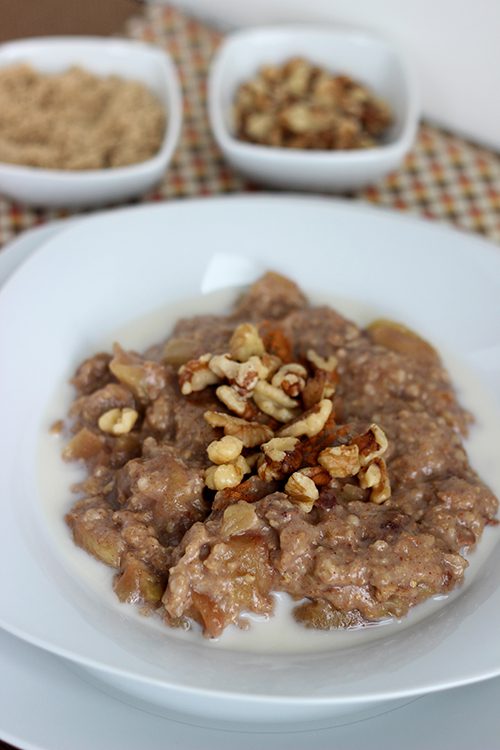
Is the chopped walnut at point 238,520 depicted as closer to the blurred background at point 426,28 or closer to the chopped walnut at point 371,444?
the chopped walnut at point 371,444

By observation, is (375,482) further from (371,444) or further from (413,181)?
(413,181)

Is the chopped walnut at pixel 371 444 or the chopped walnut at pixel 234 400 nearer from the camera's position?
the chopped walnut at pixel 371 444

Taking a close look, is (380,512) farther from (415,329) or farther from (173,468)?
(415,329)

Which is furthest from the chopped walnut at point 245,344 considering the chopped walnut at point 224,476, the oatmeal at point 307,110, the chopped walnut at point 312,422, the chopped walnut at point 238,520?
the oatmeal at point 307,110

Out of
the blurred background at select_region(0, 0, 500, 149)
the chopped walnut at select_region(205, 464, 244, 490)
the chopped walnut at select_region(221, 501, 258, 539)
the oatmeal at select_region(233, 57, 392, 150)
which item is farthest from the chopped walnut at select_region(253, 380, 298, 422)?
the blurred background at select_region(0, 0, 500, 149)

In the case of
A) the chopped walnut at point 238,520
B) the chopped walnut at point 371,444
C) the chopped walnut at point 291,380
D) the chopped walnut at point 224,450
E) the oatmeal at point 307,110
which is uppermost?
the oatmeal at point 307,110

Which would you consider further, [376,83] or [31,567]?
[376,83]

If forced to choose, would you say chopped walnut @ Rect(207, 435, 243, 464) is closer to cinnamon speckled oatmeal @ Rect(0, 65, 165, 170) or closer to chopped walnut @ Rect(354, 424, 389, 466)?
chopped walnut @ Rect(354, 424, 389, 466)

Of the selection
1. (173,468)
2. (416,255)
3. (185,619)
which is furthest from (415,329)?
(185,619)
